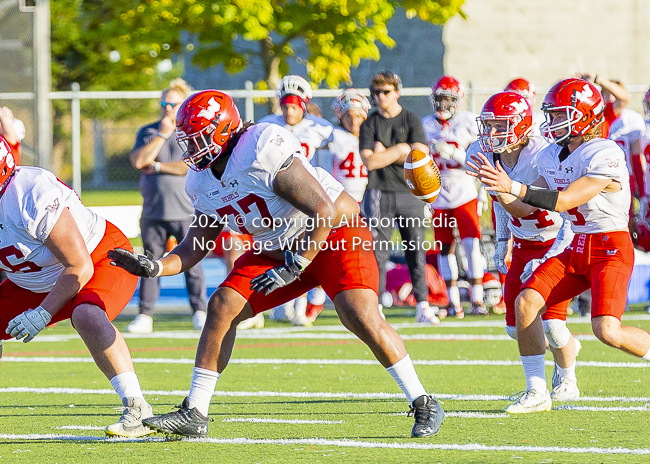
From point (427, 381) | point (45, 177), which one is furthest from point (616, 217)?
point (45, 177)

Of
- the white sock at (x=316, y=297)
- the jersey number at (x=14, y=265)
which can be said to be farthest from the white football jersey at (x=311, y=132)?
the jersey number at (x=14, y=265)

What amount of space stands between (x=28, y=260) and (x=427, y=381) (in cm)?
274

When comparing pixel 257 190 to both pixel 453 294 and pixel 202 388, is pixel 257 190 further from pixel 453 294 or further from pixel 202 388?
pixel 453 294

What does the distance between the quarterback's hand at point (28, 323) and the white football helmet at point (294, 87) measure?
4.72 meters

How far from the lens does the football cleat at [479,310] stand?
33.4ft

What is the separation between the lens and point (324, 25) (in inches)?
634

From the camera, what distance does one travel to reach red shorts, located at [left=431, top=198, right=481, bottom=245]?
9977 mm

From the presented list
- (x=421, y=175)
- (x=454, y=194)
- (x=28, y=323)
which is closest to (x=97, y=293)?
(x=28, y=323)

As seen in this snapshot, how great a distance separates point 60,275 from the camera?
4848mm

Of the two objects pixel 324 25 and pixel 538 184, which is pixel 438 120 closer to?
pixel 538 184

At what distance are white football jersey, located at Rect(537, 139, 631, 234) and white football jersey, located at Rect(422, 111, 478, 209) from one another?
3.98 metres

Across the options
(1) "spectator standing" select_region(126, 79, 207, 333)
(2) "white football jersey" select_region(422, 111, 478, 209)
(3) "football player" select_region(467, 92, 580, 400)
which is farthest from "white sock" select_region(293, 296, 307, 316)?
(3) "football player" select_region(467, 92, 580, 400)

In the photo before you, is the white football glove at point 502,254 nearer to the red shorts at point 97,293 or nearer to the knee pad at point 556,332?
the knee pad at point 556,332

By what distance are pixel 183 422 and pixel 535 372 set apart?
1.94m
